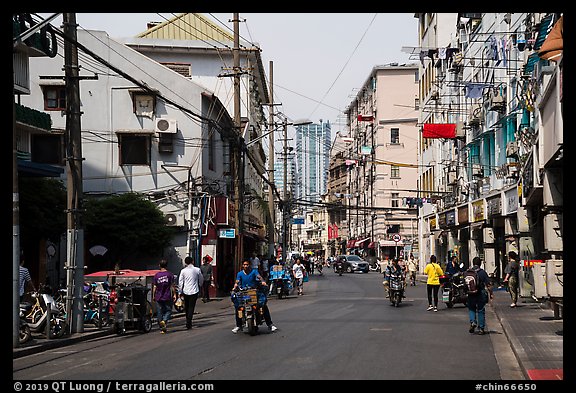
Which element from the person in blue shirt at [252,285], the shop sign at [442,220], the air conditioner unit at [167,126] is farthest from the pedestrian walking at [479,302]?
the shop sign at [442,220]

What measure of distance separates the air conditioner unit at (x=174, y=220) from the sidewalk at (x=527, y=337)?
8.72 metres

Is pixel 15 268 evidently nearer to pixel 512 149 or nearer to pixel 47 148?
→ pixel 47 148

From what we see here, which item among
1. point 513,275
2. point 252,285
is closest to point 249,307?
point 252,285

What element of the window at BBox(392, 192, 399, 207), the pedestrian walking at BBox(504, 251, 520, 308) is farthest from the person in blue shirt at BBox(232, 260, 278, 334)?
the window at BBox(392, 192, 399, 207)

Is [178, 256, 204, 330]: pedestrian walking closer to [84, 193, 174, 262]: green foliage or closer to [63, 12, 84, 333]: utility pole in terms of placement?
[63, 12, 84, 333]: utility pole

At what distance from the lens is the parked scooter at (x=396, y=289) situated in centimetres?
2712

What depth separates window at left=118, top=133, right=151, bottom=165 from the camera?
1469 inches

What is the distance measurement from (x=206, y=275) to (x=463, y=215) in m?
19.6

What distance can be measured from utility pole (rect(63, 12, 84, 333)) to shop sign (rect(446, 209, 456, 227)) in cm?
3353

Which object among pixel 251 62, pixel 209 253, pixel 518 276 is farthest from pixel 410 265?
pixel 251 62

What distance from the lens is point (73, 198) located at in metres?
20.4

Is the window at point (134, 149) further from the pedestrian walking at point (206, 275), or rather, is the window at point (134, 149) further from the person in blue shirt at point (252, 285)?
the person in blue shirt at point (252, 285)
